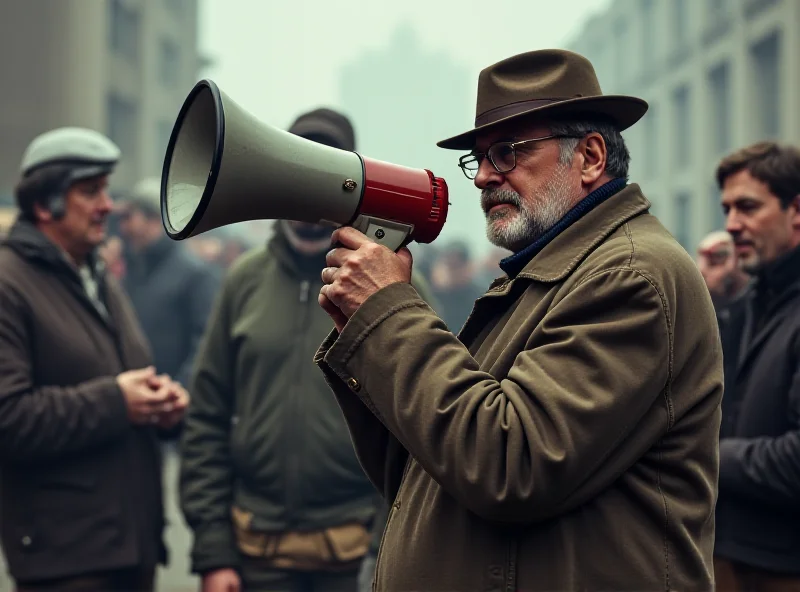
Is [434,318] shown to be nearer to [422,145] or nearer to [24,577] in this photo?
[24,577]

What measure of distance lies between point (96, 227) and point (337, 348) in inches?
93.6

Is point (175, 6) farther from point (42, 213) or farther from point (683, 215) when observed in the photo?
point (42, 213)

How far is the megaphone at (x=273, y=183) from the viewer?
7.61 feet

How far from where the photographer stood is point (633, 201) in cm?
243

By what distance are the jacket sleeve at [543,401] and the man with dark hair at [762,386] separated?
1.50 metres

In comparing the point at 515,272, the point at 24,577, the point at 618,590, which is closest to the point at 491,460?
the point at 618,590

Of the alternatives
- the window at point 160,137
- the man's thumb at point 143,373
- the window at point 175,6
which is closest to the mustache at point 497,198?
the man's thumb at point 143,373

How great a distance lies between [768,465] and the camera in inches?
135

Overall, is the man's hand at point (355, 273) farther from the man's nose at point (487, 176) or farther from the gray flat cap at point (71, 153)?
the gray flat cap at point (71, 153)

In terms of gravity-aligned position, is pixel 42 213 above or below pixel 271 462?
above

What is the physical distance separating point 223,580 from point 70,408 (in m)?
0.85

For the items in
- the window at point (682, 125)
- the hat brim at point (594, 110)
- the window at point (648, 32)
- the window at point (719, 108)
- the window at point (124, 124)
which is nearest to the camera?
the hat brim at point (594, 110)

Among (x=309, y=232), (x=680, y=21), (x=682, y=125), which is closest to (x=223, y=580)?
(x=309, y=232)

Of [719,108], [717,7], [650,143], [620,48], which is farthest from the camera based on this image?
[620,48]
